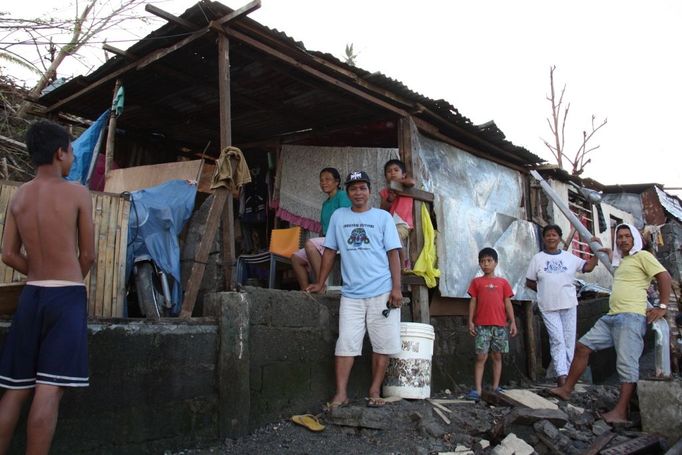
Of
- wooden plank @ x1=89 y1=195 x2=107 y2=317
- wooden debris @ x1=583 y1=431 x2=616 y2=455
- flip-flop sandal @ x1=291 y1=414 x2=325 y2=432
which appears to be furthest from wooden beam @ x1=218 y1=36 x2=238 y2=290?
wooden debris @ x1=583 y1=431 x2=616 y2=455

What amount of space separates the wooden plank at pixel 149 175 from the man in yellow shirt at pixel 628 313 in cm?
441

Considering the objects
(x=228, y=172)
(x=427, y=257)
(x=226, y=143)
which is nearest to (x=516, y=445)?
(x=427, y=257)

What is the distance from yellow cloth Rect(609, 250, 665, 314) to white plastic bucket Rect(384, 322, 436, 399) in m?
2.04

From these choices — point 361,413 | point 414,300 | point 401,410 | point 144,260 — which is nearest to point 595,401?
point 414,300

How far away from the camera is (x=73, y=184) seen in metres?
2.96

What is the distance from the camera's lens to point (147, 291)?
492 cm

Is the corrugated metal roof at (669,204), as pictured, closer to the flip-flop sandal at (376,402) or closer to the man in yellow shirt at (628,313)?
the man in yellow shirt at (628,313)

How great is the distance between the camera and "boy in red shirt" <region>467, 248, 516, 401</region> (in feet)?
20.3

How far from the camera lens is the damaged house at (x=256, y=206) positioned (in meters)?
4.07

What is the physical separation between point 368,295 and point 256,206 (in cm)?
371

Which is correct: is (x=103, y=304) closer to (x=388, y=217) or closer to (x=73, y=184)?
(x=73, y=184)

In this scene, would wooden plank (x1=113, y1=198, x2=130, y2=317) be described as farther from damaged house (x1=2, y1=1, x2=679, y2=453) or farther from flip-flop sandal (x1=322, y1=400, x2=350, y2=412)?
flip-flop sandal (x1=322, y1=400, x2=350, y2=412)

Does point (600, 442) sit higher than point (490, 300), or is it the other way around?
point (490, 300)

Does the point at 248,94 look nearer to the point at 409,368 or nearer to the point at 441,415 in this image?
the point at 409,368
